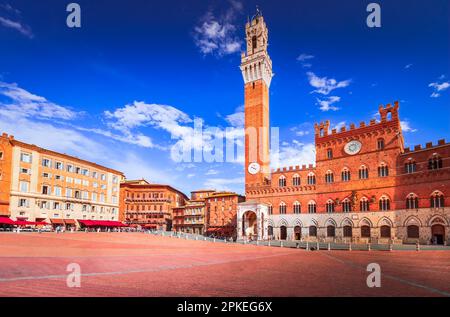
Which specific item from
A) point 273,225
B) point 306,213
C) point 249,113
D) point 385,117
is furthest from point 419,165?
point 249,113

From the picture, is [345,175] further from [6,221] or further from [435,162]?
[6,221]

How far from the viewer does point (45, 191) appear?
174 feet

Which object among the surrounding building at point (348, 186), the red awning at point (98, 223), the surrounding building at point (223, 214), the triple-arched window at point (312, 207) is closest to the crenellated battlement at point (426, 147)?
the surrounding building at point (348, 186)

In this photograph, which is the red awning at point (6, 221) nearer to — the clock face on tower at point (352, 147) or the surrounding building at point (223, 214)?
the surrounding building at point (223, 214)

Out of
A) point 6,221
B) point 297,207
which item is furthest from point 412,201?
point 6,221

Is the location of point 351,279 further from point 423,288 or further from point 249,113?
point 249,113

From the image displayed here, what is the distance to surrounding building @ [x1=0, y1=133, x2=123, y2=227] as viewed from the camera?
4781 cm

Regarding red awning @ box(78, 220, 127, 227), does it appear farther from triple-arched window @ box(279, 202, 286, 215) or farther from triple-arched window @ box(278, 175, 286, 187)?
triple-arched window @ box(278, 175, 286, 187)

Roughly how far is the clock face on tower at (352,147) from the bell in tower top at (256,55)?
21.4 metres

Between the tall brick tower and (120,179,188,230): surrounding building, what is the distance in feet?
85.6

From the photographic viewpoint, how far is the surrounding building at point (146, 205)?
74.3 m

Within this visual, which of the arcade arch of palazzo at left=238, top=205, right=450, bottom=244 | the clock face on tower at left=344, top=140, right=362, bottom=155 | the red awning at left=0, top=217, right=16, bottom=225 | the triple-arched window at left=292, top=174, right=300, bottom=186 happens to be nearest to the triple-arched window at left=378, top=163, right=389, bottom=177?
the clock face on tower at left=344, top=140, right=362, bottom=155

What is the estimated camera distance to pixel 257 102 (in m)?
59.7

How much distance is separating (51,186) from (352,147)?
48.7m
